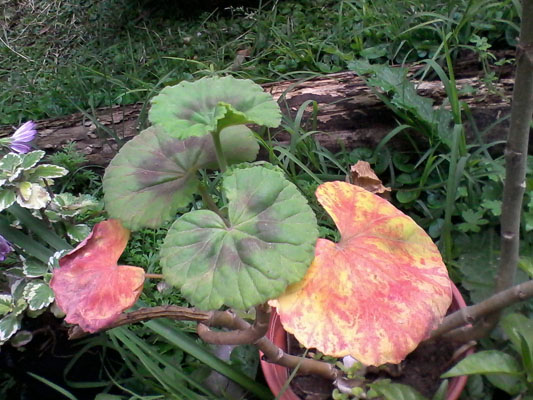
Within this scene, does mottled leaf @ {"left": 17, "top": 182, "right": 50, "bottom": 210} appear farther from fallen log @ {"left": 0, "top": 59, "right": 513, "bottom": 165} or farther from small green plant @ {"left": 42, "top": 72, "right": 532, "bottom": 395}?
fallen log @ {"left": 0, "top": 59, "right": 513, "bottom": 165}

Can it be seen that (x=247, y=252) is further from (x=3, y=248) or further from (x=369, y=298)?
(x=3, y=248)

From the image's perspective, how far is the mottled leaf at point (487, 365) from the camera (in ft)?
3.27

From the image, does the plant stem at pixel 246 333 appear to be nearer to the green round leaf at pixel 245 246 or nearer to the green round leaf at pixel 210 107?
the green round leaf at pixel 245 246

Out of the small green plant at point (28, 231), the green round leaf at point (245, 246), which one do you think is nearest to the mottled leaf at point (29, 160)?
the small green plant at point (28, 231)

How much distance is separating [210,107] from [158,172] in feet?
0.53

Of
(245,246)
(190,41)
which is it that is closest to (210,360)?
(245,246)

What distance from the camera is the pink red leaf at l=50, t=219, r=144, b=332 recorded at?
871 millimetres

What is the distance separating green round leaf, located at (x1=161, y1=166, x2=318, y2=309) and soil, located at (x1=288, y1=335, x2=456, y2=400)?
50 cm

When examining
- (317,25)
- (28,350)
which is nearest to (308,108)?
(317,25)

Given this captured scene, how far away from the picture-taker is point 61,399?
1551mm

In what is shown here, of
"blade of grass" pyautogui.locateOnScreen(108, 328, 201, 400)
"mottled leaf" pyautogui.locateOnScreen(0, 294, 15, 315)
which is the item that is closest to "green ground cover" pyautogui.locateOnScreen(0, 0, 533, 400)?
"blade of grass" pyautogui.locateOnScreen(108, 328, 201, 400)

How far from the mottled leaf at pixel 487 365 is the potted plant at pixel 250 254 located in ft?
0.26

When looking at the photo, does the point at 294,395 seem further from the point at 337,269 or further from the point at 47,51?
the point at 47,51

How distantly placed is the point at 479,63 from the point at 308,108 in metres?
0.66
